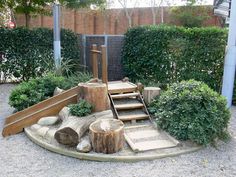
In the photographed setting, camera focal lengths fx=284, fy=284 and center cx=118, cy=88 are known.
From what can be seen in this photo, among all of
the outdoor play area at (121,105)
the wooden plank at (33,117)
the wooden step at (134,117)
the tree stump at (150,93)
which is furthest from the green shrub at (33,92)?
the tree stump at (150,93)

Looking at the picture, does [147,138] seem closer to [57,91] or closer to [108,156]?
[108,156]

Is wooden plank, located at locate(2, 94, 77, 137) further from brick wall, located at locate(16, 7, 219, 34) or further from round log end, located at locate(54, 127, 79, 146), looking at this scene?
brick wall, located at locate(16, 7, 219, 34)

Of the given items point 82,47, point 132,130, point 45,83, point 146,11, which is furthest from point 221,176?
point 146,11

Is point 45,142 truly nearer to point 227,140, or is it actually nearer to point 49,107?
point 49,107

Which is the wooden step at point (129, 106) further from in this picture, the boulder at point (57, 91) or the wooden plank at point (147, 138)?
the boulder at point (57, 91)

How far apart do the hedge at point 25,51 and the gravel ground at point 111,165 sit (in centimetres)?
437

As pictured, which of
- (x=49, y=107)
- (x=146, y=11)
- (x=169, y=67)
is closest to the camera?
(x=49, y=107)

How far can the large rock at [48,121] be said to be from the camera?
175 inches

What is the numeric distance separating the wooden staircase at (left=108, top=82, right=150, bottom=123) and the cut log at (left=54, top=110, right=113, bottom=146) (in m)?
0.78

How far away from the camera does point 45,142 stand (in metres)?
3.93

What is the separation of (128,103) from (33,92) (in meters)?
1.76

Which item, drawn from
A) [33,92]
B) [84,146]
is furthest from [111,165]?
[33,92]

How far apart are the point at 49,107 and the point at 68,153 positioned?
133 cm

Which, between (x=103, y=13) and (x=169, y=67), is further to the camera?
(x=103, y=13)
